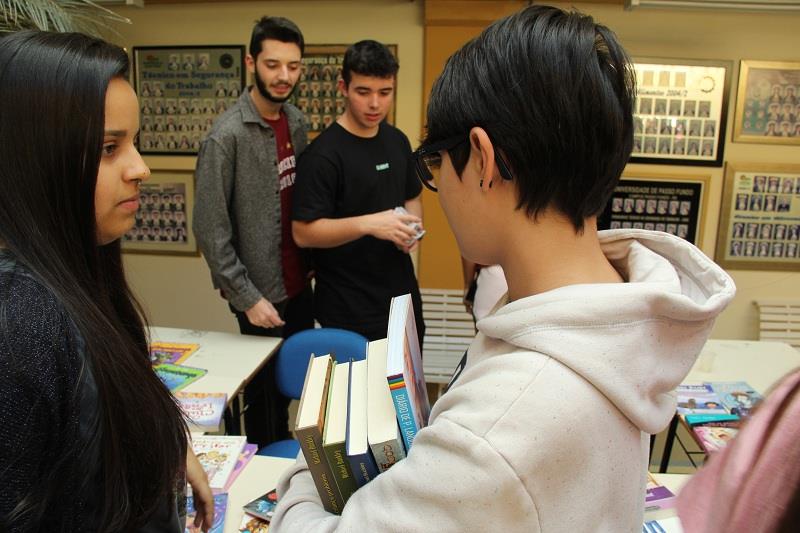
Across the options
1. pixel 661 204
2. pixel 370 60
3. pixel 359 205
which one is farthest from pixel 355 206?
pixel 661 204

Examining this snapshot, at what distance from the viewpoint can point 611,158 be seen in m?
0.68

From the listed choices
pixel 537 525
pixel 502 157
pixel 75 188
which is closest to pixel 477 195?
pixel 502 157

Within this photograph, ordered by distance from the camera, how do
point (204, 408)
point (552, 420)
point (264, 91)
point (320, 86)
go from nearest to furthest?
point (552, 420), point (204, 408), point (264, 91), point (320, 86)

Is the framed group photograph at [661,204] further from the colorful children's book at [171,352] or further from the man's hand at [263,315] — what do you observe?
the colorful children's book at [171,352]

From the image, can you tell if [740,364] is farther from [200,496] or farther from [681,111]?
[200,496]

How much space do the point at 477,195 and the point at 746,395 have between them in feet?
6.25

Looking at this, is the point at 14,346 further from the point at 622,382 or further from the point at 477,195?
the point at 622,382

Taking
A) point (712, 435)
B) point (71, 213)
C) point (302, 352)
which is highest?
point (71, 213)

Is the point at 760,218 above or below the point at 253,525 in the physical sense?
above

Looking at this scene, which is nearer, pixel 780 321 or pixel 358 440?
pixel 358 440

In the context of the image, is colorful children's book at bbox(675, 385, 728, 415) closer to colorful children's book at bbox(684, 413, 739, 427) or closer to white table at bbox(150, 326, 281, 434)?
colorful children's book at bbox(684, 413, 739, 427)

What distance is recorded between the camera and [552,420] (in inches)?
21.2

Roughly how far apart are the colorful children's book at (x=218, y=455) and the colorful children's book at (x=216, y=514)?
0.04 metres

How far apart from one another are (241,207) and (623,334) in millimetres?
1944
